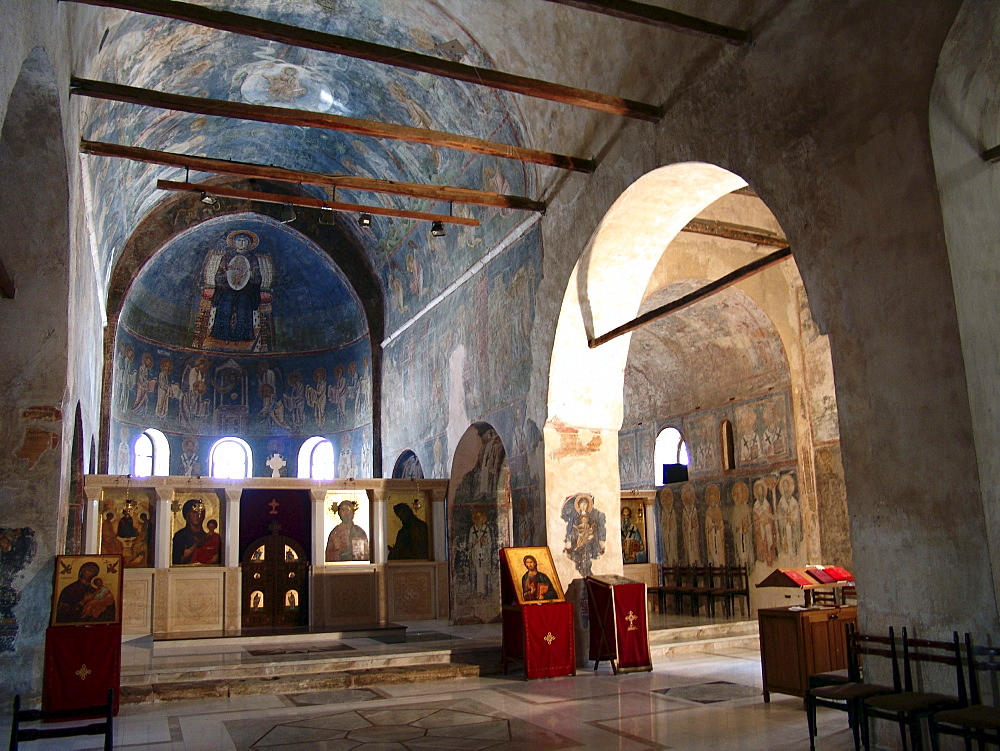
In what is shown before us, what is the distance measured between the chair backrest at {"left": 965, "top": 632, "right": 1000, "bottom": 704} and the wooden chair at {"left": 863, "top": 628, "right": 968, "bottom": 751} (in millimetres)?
69

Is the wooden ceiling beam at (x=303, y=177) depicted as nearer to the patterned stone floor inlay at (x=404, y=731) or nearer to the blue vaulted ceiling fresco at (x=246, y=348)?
the patterned stone floor inlay at (x=404, y=731)

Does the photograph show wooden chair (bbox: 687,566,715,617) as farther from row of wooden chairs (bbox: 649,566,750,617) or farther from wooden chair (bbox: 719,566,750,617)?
wooden chair (bbox: 719,566,750,617)

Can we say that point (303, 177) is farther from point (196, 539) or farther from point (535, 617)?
point (196, 539)

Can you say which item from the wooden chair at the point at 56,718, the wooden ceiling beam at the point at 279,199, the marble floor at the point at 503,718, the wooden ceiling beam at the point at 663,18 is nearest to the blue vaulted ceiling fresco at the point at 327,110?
the wooden ceiling beam at the point at 279,199

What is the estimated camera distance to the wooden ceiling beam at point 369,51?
754 centimetres

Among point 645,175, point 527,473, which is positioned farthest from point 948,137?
point 527,473

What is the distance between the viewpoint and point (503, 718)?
8.16m

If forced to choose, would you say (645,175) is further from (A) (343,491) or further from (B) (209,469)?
(B) (209,469)

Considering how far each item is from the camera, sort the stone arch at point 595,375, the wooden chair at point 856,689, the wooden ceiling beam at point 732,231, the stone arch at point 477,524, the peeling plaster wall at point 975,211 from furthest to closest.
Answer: the stone arch at point 477,524
the wooden ceiling beam at point 732,231
the stone arch at point 595,375
the wooden chair at point 856,689
the peeling plaster wall at point 975,211

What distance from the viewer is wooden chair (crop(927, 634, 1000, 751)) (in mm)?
4898

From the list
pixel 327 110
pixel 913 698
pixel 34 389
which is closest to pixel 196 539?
pixel 34 389

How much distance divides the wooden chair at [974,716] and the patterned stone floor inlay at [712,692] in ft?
10.8

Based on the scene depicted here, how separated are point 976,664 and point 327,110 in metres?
14.8

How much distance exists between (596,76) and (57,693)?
9.31m
